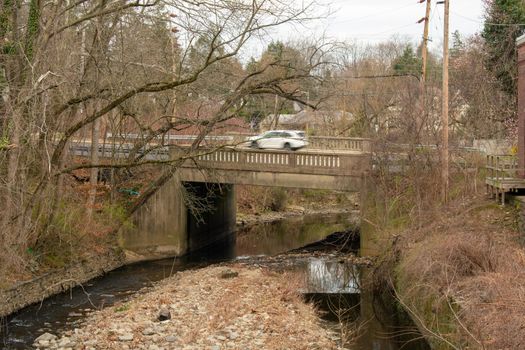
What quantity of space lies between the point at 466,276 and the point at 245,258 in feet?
48.3

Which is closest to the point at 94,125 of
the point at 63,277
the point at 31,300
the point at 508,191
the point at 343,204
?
the point at 63,277

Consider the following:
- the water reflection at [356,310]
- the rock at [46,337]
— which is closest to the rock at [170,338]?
the rock at [46,337]

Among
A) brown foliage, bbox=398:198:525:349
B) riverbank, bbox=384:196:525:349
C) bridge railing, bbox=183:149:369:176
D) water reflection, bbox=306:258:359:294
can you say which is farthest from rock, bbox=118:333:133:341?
bridge railing, bbox=183:149:369:176

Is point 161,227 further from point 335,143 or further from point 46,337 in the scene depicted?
point 46,337

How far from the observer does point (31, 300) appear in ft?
61.8

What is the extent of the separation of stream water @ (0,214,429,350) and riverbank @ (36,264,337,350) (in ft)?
2.29

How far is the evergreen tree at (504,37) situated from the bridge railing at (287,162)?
13.0 meters

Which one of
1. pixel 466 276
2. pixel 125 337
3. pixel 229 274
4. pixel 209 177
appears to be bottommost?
pixel 125 337

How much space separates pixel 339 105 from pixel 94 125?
87.5 ft

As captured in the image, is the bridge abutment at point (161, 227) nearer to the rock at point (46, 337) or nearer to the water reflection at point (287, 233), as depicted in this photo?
the water reflection at point (287, 233)

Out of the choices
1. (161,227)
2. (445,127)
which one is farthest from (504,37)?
(161,227)

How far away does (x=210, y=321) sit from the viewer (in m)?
15.9

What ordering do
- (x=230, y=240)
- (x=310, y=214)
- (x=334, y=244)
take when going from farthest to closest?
(x=310, y=214)
(x=230, y=240)
(x=334, y=244)

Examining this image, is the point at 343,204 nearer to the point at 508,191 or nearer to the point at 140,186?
the point at 140,186
